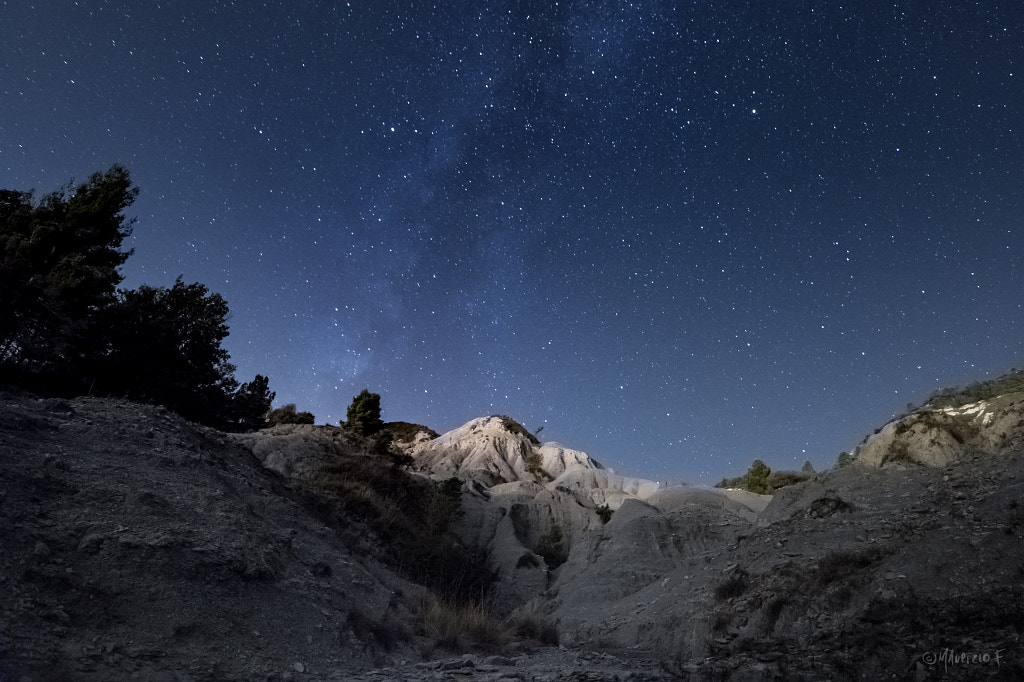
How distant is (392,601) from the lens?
14.3 m

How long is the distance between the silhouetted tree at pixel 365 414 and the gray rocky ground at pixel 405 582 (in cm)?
2724

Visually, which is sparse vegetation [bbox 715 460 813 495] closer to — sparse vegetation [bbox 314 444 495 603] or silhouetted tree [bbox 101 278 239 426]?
sparse vegetation [bbox 314 444 495 603]

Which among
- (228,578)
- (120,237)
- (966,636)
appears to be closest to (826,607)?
(966,636)

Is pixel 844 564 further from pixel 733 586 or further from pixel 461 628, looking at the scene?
pixel 461 628

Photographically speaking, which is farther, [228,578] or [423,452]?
[423,452]

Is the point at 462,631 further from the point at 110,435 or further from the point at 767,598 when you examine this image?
the point at 110,435

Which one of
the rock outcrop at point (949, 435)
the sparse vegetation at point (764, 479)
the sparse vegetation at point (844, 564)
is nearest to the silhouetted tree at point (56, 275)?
the sparse vegetation at point (844, 564)

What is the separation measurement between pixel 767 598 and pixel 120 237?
110ft

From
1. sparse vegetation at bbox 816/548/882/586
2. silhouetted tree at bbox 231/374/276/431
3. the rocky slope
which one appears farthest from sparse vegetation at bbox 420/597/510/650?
silhouetted tree at bbox 231/374/276/431

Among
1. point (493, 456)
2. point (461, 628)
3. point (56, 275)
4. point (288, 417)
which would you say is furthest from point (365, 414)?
point (461, 628)

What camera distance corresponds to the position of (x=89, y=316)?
2592 centimetres

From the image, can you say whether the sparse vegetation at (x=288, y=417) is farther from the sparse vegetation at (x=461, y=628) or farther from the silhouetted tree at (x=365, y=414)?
the sparse vegetation at (x=461, y=628)

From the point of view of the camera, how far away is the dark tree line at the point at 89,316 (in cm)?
2364

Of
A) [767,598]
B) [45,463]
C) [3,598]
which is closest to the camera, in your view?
[3,598]
